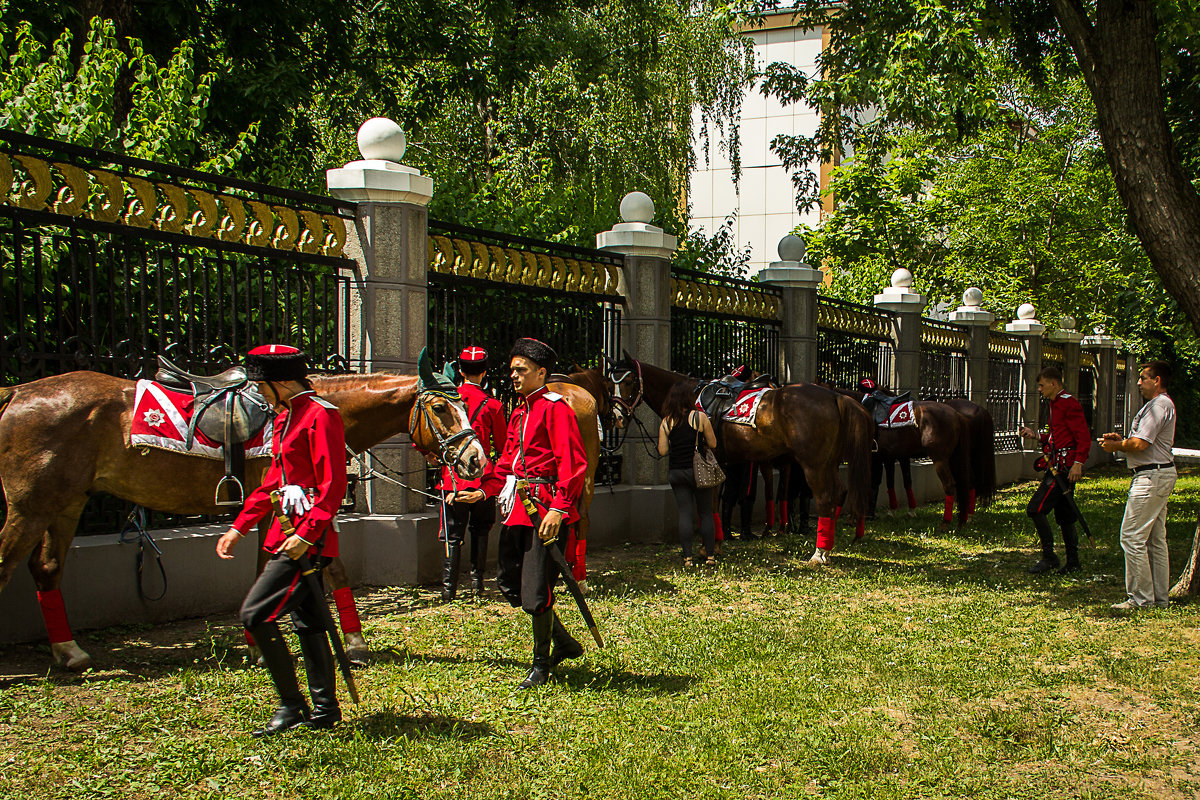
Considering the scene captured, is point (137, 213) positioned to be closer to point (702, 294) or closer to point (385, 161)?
point (385, 161)

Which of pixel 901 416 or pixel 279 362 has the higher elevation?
pixel 279 362

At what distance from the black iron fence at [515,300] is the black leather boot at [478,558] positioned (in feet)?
3.90

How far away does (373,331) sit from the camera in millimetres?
8289

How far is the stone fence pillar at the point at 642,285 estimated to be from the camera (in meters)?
11.2

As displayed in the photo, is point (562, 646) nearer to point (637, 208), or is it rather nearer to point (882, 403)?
point (637, 208)

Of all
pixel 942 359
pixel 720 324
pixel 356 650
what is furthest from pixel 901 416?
pixel 356 650

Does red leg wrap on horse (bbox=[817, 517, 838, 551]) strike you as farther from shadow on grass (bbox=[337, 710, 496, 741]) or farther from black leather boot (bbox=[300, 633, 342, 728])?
black leather boot (bbox=[300, 633, 342, 728])

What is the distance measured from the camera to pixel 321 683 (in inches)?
187

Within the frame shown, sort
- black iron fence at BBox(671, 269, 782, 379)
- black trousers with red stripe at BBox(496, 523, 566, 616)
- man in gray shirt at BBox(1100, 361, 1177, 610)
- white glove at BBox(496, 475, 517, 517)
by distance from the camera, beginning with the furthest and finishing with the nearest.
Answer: black iron fence at BBox(671, 269, 782, 379) < man in gray shirt at BBox(1100, 361, 1177, 610) < white glove at BBox(496, 475, 517, 517) < black trousers with red stripe at BBox(496, 523, 566, 616)

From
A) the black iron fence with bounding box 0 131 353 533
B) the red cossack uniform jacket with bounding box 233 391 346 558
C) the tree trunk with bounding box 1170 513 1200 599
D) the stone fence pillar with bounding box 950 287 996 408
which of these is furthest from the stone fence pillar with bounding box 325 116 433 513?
the stone fence pillar with bounding box 950 287 996 408

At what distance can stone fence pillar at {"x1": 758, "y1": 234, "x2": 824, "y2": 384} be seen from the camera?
13.8 meters

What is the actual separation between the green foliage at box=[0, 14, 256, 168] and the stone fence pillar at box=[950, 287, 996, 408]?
12841 mm

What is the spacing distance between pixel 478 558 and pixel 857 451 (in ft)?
14.4

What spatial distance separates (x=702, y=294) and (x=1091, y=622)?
6.14 m
